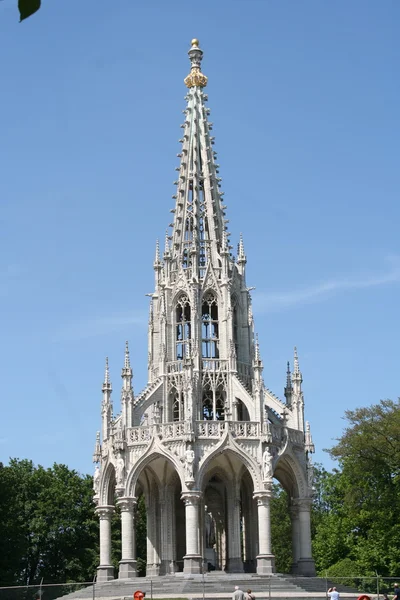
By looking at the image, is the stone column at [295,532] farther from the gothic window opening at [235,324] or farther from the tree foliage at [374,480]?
the gothic window opening at [235,324]

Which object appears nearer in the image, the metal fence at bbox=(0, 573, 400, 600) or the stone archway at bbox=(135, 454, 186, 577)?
the metal fence at bbox=(0, 573, 400, 600)

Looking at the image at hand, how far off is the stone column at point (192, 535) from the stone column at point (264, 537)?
3.20m

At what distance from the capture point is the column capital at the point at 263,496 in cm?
4944

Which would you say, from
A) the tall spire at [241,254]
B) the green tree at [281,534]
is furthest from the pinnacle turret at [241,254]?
the green tree at [281,534]

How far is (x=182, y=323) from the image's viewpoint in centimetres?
5541

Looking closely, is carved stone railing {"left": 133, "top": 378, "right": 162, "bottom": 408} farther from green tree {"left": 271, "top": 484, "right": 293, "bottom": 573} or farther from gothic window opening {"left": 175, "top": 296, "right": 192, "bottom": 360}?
green tree {"left": 271, "top": 484, "right": 293, "bottom": 573}

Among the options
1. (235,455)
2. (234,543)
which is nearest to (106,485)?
(234,543)

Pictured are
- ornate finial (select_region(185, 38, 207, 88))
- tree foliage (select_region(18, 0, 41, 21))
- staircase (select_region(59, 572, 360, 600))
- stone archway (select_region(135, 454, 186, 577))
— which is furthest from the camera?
ornate finial (select_region(185, 38, 207, 88))

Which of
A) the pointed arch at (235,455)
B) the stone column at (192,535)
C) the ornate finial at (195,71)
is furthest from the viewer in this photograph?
the ornate finial at (195,71)

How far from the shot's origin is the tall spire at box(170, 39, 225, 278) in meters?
56.5

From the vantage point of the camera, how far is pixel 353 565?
62031 millimetres

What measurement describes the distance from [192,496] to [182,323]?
11192 mm

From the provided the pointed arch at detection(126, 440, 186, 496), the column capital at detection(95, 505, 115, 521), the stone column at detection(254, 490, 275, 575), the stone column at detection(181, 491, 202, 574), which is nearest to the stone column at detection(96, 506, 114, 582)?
the column capital at detection(95, 505, 115, 521)

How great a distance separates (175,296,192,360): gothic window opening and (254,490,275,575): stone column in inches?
384
